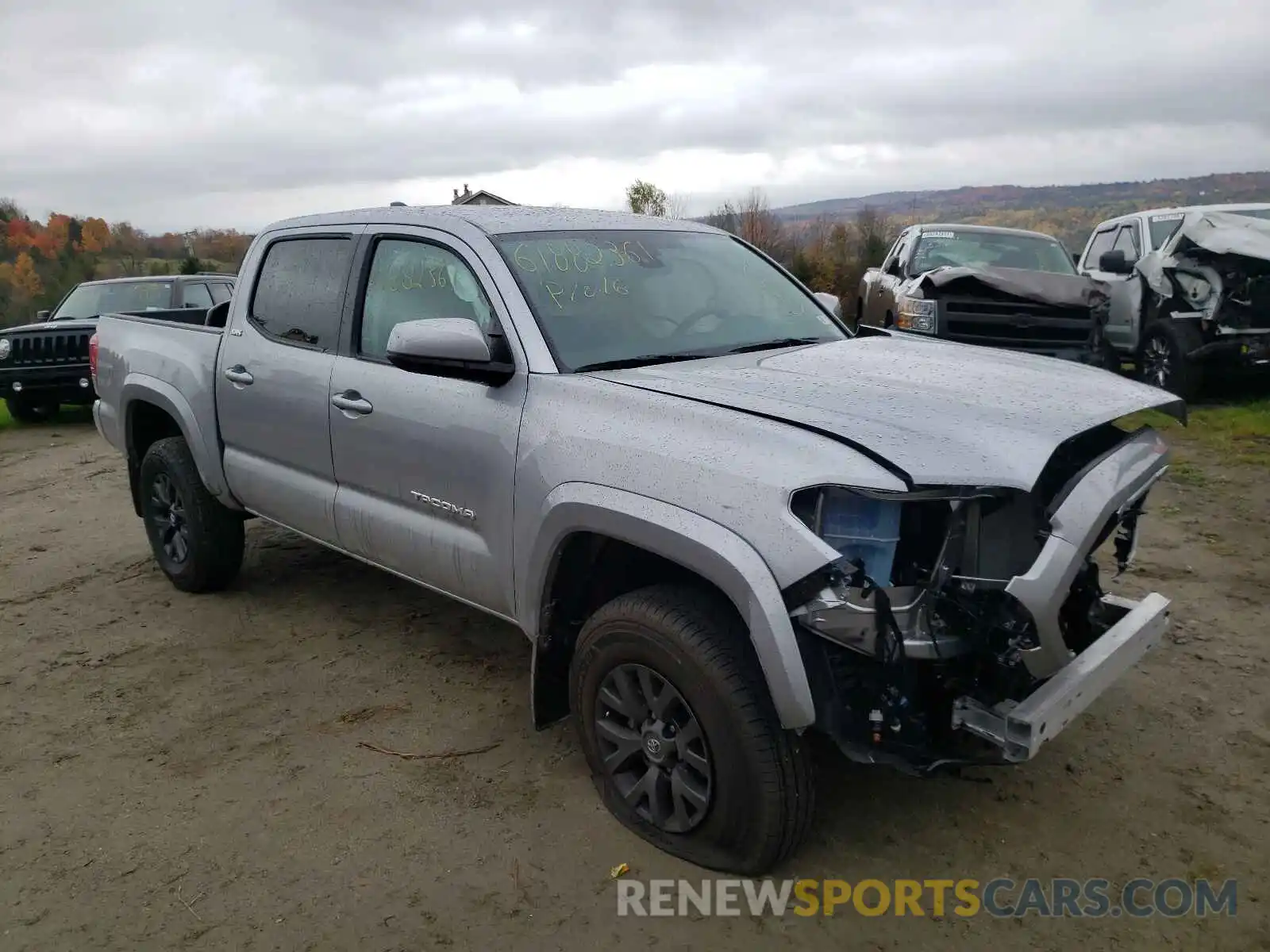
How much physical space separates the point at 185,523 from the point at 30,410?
9.54 metres

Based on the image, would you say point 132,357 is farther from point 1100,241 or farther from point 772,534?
point 1100,241

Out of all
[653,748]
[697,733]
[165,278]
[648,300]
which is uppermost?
[648,300]

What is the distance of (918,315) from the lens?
840cm

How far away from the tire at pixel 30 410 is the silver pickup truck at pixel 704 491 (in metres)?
9.75

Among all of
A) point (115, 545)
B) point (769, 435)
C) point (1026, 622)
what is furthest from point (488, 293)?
point (115, 545)

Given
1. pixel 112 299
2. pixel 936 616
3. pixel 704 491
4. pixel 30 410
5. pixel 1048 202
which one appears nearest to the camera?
pixel 936 616

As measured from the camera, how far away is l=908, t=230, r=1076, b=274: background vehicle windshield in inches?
406

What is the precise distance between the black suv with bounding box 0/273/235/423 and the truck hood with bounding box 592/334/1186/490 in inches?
406

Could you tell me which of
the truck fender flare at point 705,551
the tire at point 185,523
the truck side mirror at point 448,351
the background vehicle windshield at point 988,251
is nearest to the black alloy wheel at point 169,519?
the tire at point 185,523

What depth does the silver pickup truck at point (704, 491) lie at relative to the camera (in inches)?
99.7

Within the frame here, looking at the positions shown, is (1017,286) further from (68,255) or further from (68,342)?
(68,255)

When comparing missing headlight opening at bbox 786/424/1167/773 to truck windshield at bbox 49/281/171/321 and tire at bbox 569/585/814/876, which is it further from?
truck windshield at bbox 49/281/171/321

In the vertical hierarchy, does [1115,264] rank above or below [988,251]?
below

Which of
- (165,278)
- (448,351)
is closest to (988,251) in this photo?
(448,351)
